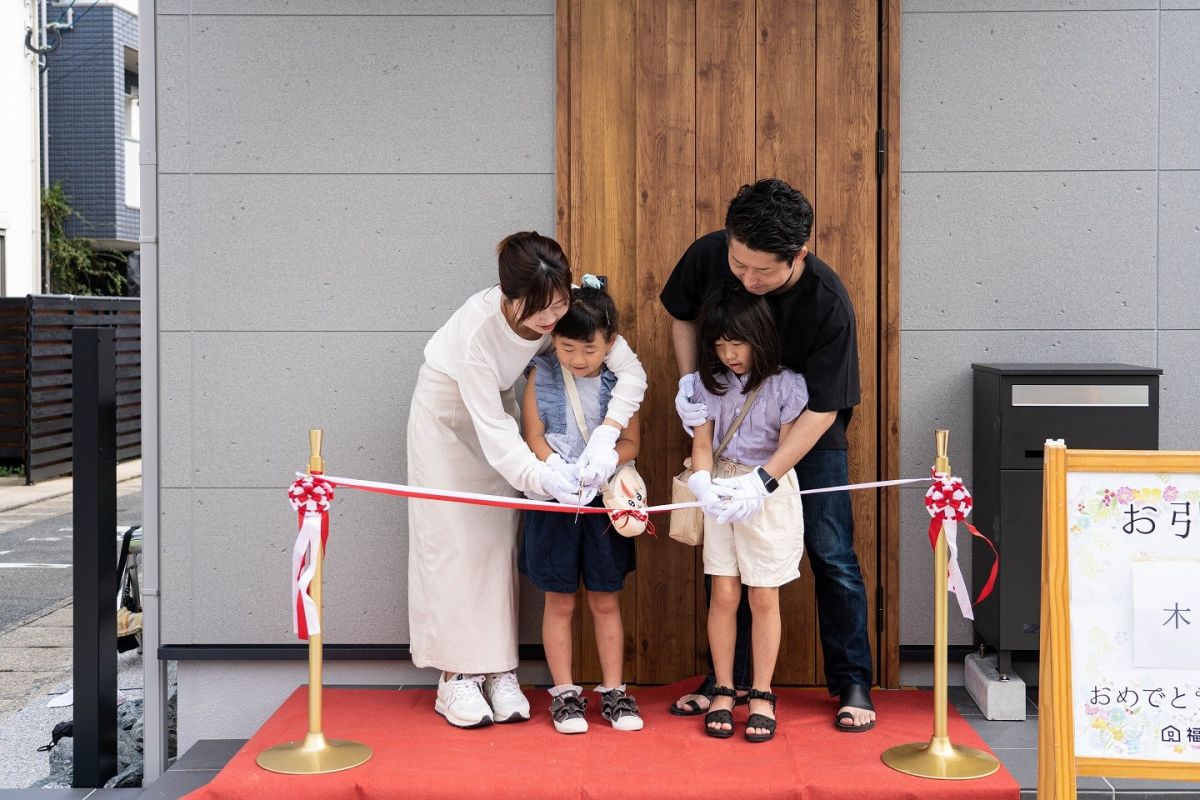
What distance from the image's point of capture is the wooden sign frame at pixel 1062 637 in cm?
280

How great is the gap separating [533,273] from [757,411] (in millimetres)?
877

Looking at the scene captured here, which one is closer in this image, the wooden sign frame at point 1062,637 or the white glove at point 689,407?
the wooden sign frame at point 1062,637

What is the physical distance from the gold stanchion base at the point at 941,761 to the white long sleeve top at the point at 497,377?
1.34 m

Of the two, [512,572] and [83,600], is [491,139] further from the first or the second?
[83,600]

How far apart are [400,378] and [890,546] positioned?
196 centimetres

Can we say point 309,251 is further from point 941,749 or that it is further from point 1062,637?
point 1062,637

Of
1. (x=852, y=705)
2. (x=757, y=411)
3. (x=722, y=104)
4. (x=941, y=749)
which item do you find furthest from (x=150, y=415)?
(x=941, y=749)

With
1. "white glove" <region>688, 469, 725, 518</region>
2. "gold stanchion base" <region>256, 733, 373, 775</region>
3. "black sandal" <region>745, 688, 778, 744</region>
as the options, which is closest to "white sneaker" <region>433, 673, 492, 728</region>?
"gold stanchion base" <region>256, 733, 373, 775</region>

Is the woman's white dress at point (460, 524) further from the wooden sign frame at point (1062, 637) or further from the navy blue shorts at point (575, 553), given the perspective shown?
the wooden sign frame at point (1062, 637)

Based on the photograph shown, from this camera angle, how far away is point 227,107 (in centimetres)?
423

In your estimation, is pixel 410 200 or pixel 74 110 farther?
pixel 74 110

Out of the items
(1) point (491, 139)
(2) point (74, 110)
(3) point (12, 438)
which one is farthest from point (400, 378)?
(2) point (74, 110)

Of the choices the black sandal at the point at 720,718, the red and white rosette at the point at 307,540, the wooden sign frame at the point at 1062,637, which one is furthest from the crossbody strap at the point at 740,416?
the red and white rosette at the point at 307,540

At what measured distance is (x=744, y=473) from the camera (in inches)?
147
